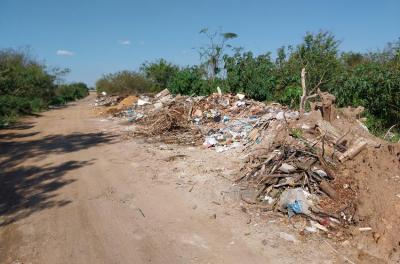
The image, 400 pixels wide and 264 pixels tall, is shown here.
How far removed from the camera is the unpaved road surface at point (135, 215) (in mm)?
3807

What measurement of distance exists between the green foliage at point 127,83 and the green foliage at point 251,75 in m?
12.8

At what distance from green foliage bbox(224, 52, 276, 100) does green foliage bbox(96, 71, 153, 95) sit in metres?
12.8

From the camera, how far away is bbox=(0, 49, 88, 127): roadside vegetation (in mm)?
15938

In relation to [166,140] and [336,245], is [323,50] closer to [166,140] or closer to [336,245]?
[166,140]

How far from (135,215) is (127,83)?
91.9ft

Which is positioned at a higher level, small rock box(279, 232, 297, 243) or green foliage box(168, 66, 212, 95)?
green foliage box(168, 66, 212, 95)

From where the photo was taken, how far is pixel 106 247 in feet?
12.9

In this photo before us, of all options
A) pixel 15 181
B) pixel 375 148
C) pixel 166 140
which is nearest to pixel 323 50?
pixel 166 140

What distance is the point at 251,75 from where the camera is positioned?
16.7 meters

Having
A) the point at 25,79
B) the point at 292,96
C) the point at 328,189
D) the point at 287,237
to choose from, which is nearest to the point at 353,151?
the point at 328,189

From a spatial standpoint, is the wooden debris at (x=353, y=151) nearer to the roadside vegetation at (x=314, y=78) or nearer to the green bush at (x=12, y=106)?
the roadside vegetation at (x=314, y=78)

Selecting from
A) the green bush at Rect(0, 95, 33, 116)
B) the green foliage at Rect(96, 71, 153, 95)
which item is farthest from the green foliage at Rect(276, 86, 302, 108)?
the green foliage at Rect(96, 71, 153, 95)

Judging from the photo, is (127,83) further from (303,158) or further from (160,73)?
(303,158)

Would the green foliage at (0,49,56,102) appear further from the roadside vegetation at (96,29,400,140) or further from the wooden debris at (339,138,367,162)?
the wooden debris at (339,138,367,162)
